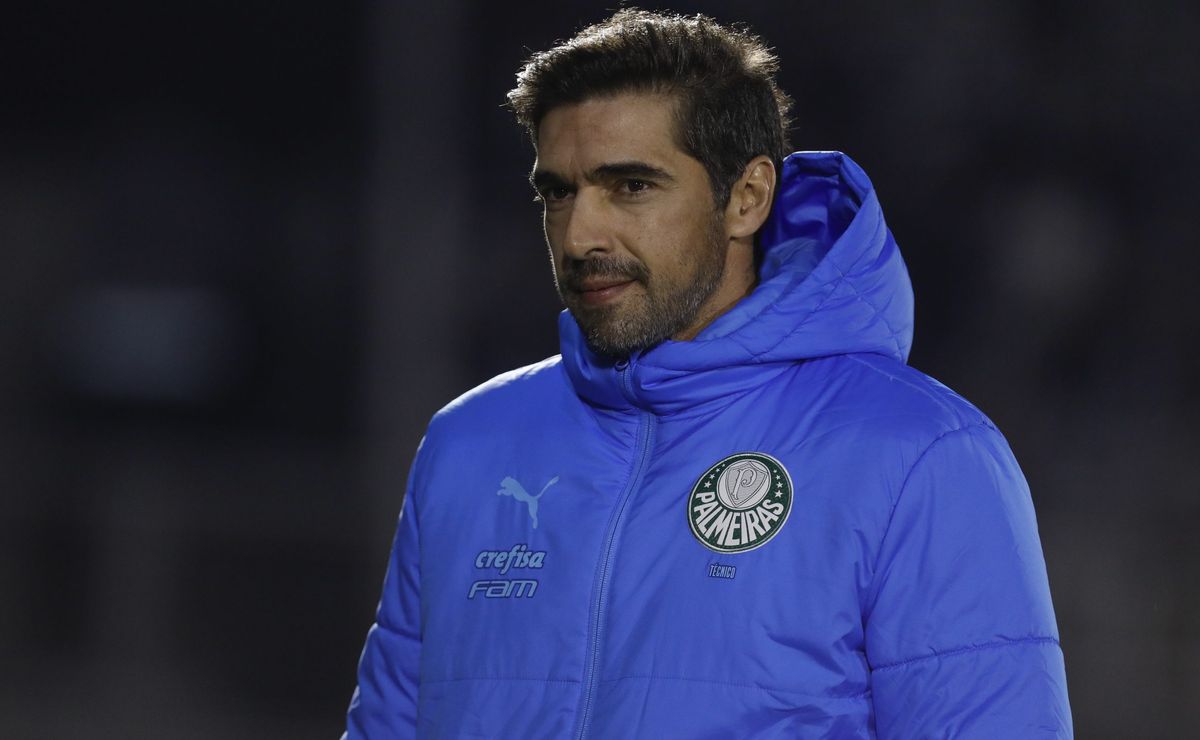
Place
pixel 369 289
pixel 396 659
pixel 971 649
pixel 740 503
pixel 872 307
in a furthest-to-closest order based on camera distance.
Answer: pixel 369 289
pixel 396 659
pixel 872 307
pixel 740 503
pixel 971 649

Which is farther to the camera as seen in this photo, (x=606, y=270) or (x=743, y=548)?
(x=606, y=270)

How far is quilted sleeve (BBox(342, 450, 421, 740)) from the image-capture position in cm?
174

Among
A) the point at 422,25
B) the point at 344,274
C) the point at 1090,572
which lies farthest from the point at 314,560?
the point at 1090,572

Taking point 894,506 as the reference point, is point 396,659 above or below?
below

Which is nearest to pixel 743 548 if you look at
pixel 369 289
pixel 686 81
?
pixel 686 81

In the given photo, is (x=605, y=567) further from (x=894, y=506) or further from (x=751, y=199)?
(x=751, y=199)

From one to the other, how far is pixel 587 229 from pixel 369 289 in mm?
3826

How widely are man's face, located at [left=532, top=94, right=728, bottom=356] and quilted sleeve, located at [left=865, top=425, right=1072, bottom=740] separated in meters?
0.37

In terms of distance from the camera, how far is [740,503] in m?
1.53

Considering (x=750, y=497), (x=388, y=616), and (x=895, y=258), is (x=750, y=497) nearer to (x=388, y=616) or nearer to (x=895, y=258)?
(x=895, y=258)

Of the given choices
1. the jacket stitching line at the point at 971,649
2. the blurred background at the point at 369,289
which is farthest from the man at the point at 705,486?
the blurred background at the point at 369,289

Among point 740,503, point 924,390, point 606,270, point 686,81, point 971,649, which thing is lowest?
point 971,649

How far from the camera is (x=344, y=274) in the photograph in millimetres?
5754

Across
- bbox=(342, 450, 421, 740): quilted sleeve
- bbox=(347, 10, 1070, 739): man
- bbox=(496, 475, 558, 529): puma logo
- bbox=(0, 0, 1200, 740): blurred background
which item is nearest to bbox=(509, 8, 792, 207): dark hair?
bbox=(347, 10, 1070, 739): man
